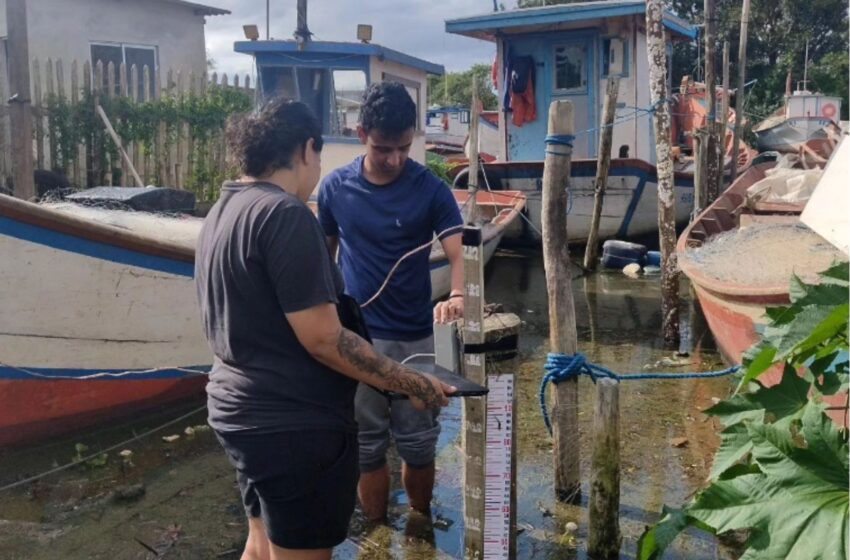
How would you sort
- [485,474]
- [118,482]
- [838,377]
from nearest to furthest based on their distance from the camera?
[838,377], [485,474], [118,482]

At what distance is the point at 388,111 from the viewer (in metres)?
3.51

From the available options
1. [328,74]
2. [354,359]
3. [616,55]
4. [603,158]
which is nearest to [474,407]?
[354,359]

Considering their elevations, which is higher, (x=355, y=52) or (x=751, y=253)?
(x=355, y=52)

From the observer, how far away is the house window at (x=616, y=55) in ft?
43.6

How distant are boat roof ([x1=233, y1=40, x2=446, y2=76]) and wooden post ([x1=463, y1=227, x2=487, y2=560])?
20.1 ft

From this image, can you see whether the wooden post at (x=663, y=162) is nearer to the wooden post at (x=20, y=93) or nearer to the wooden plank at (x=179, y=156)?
the wooden post at (x=20, y=93)

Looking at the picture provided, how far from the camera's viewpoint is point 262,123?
8.23 ft

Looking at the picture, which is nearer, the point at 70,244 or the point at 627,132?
the point at 70,244

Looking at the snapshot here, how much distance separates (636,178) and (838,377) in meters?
10.6

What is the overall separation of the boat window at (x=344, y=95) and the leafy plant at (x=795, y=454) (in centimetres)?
707

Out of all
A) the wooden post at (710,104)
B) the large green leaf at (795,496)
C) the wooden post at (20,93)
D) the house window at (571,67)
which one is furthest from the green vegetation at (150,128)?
the large green leaf at (795,496)

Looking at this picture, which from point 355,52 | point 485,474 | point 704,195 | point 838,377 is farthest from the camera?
point 704,195

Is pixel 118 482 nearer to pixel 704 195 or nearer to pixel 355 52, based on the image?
pixel 355 52

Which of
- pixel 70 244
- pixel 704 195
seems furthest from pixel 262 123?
pixel 704 195
